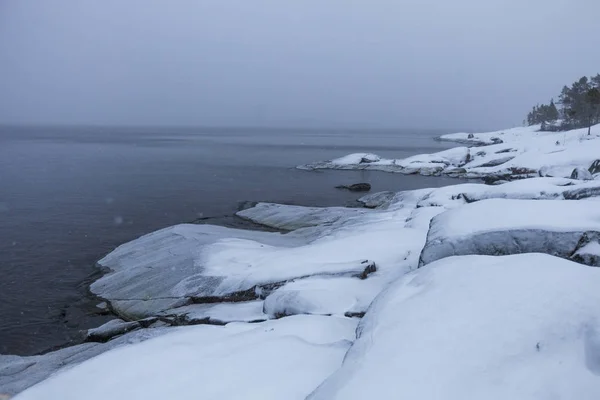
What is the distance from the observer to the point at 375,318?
9344 millimetres

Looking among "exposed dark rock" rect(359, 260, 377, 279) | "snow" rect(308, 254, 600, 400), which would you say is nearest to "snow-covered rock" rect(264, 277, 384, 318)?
"exposed dark rock" rect(359, 260, 377, 279)

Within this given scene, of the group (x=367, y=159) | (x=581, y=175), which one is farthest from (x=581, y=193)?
(x=367, y=159)

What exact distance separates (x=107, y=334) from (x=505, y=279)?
14.5 meters

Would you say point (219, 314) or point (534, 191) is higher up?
point (534, 191)

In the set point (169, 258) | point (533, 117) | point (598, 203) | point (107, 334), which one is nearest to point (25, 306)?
point (169, 258)

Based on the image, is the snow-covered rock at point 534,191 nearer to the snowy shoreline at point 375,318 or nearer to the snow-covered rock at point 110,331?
the snowy shoreline at point 375,318

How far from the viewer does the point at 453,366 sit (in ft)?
22.9

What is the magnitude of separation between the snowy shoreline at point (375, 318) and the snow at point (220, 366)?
0.04 meters

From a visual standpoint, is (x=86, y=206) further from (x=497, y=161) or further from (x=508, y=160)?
(x=508, y=160)

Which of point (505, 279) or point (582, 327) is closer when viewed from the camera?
point (582, 327)

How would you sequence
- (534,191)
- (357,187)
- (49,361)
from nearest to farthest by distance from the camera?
(49,361), (534,191), (357,187)

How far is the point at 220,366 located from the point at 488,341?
6.13 metres

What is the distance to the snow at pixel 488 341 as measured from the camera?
655cm

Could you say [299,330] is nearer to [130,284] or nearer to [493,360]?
[493,360]
